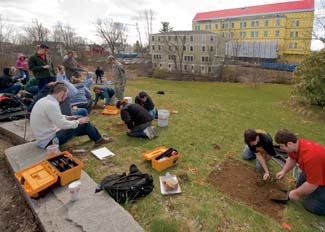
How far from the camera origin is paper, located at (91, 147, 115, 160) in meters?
3.50

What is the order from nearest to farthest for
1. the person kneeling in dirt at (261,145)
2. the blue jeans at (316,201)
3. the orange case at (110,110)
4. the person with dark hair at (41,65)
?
the blue jeans at (316,201), the person kneeling in dirt at (261,145), the person with dark hair at (41,65), the orange case at (110,110)

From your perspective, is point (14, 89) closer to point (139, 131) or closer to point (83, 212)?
point (139, 131)

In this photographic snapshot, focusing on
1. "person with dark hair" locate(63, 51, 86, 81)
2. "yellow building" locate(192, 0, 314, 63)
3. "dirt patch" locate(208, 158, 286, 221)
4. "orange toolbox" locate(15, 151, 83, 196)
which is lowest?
"dirt patch" locate(208, 158, 286, 221)

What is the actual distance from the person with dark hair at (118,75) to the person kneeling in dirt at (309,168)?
16.0 feet

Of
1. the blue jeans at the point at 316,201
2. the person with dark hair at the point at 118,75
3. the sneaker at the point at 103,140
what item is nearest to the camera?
the blue jeans at the point at 316,201

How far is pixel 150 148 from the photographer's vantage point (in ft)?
12.9

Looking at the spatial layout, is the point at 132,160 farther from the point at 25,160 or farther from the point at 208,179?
the point at 25,160

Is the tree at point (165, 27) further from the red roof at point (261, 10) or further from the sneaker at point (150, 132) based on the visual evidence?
the sneaker at point (150, 132)

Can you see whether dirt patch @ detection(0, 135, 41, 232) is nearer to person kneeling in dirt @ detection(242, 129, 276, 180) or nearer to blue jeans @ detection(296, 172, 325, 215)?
person kneeling in dirt @ detection(242, 129, 276, 180)

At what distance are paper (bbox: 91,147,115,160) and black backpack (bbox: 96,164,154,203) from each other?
98cm

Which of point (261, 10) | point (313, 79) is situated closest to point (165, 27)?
point (261, 10)

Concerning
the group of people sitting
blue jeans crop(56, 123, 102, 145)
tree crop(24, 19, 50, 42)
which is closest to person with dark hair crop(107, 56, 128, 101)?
blue jeans crop(56, 123, 102, 145)

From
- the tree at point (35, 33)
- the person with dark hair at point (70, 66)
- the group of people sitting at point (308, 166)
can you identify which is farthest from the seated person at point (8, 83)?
the tree at point (35, 33)

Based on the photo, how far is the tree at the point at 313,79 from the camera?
7.96 meters
